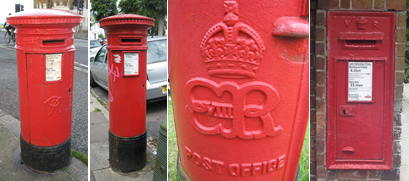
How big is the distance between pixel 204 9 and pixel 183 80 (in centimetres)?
35

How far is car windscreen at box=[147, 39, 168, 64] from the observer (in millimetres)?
5043

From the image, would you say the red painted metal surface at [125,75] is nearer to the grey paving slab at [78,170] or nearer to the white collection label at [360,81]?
the grey paving slab at [78,170]

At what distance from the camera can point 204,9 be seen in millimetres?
1284

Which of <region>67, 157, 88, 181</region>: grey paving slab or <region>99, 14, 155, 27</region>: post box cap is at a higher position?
<region>99, 14, 155, 27</region>: post box cap

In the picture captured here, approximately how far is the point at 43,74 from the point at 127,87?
68 cm

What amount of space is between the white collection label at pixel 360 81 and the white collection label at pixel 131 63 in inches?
72.9

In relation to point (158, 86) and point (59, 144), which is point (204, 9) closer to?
point (59, 144)

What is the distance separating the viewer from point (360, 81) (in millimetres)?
2584

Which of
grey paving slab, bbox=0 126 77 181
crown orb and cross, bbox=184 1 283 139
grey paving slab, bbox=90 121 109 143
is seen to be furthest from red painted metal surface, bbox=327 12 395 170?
grey paving slab, bbox=90 121 109 143

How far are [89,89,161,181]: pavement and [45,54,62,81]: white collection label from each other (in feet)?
3.50

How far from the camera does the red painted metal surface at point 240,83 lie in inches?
48.6

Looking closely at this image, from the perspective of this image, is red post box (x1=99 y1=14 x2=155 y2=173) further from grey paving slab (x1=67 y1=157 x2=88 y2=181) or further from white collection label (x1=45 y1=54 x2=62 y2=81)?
white collection label (x1=45 y1=54 x2=62 y2=81)

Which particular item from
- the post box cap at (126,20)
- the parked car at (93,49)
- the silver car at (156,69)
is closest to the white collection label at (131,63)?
the post box cap at (126,20)

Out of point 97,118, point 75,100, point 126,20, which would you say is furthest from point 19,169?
point 75,100
